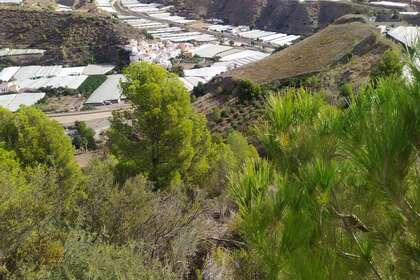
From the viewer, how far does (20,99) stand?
32281 mm

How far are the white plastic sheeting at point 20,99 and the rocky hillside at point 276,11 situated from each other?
101ft

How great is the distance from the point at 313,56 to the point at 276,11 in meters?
34.7

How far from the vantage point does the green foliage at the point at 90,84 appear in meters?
35.1

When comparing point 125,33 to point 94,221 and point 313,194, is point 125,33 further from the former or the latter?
point 313,194

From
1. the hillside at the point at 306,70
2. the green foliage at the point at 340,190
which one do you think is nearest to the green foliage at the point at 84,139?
the hillside at the point at 306,70

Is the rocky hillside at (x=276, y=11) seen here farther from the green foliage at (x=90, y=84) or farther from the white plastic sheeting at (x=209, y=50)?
the green foliage at (x=90, y=84)

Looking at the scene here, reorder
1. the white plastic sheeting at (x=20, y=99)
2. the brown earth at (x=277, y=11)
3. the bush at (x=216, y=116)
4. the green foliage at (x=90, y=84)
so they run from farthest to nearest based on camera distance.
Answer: the brown earth at (x=277, y=11), the green foliage at (x=90, y=84), the white plastic sheeting at (x=20, y=99), the bush at (x=216, y=116)

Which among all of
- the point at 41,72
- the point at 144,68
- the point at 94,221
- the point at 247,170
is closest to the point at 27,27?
the point at 41,72

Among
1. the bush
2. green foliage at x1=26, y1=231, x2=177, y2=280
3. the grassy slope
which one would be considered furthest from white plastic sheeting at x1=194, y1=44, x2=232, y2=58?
green foliage at x1=26, y1=231, x2=177, y2=280

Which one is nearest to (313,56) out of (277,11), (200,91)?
(200,91)

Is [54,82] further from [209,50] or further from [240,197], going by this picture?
[240,197]

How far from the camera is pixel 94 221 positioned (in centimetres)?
557

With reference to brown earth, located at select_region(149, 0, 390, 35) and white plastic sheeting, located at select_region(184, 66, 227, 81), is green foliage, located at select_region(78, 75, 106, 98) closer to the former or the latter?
white plastic sheeting, located at select_region(184, 66, 227, 81)

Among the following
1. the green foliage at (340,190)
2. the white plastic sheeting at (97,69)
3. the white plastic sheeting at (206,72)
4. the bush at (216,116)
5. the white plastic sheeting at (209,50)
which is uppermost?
the green foliage at (340,190)
